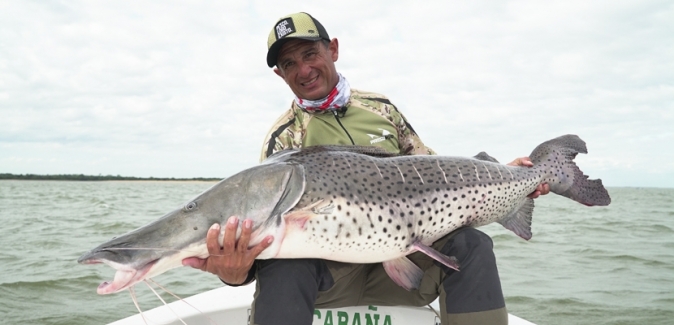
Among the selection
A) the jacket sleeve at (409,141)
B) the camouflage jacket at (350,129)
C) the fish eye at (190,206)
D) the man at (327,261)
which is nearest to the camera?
the fish eye at (190,206)

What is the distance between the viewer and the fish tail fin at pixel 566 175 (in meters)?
3.51

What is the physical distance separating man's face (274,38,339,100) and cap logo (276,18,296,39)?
11 cm

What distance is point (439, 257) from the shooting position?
2.63 m

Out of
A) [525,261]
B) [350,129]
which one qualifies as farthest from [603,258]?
[350,129]

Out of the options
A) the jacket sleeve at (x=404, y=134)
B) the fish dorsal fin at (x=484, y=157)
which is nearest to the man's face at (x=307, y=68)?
the jacket sleeve at (x=404, y=134)

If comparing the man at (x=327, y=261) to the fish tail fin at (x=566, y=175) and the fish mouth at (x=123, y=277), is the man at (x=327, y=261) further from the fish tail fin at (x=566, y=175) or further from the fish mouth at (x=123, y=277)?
the fish mouth at (x=123, y=277)

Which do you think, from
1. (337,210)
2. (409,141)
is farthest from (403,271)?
(409,141)

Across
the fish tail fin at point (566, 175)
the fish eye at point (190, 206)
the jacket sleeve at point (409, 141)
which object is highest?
the jacket sleeve at point (409, 141)

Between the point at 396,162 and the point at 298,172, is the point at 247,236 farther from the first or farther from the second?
the point at 396,162

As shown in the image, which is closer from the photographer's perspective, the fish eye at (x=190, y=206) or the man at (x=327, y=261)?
the fish eye at (x=190, y=206)

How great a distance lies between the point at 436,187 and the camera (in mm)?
2908

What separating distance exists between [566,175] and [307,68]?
6.50 ft

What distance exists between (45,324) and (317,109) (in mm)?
4585

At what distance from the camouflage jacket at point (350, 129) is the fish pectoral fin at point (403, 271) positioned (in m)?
1.09
